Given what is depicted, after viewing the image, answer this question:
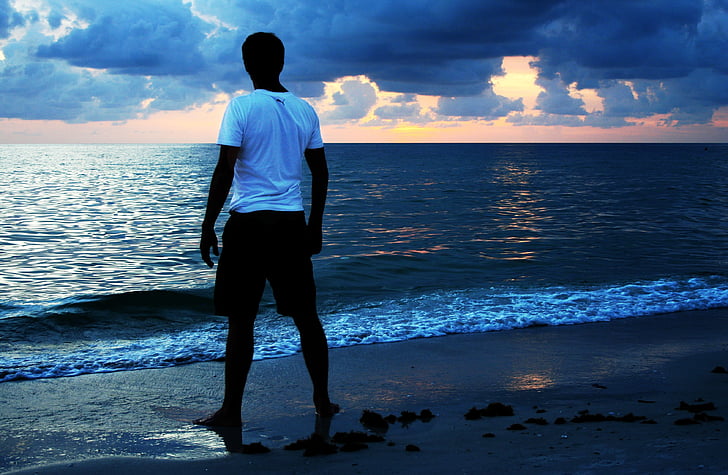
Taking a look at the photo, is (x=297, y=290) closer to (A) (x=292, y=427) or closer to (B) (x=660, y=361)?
(A) (x=292, y=427)

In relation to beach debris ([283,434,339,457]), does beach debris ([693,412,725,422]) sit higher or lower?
higher

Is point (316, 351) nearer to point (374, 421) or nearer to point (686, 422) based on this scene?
point (374, 421)

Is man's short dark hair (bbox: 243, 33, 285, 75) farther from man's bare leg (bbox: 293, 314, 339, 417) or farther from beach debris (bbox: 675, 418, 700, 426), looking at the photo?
beach debris (bbox: 675, 418, 700, 426)

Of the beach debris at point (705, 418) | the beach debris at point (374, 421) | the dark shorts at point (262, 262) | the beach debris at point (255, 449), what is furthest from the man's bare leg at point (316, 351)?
the beach debris at point (705, 418)

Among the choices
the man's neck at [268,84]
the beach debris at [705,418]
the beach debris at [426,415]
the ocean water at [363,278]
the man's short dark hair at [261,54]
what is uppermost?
the man's short dark hair at [261,54]

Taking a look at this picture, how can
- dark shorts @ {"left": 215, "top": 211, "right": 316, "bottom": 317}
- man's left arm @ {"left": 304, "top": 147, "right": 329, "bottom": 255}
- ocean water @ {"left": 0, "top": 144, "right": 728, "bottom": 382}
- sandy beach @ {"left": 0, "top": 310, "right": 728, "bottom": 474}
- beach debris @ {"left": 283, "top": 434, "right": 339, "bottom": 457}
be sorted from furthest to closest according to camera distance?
1. ocean water @ {"left": 0, "top": 144, "right": 728, "bottom": 382}
2. man's left arm @ {"left": 304, "top": 147, "right": 329, "bottom": 255}
3. dark shorts @ {"left": 215, "top": 211, "right": 316, "bottom": 317}
4. beach debris @ {"left": 283, "top": 434, "right": 339, "bottom": 457}
5. sandy beach @ {"left": 0, "top": 310, "right": 728, "bottom": 474}

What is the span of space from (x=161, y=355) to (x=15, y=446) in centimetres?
228

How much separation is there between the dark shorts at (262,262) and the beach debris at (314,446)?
66 cm

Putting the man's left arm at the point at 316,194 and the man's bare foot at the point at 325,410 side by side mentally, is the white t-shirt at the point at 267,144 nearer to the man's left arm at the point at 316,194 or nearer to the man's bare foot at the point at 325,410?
the man's left arm at the point at 316,194

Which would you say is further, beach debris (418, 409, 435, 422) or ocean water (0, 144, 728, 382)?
ocean water (0, 144, 728, 382)

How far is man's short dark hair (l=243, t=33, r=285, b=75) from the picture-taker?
327 cm

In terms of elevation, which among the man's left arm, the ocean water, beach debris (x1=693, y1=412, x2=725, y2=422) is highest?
the man's left arm

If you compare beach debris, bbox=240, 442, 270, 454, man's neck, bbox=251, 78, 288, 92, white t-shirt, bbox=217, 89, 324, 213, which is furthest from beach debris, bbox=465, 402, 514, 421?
man's neck, bbox=251, 78, 288, 92

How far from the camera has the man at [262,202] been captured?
125 inches
